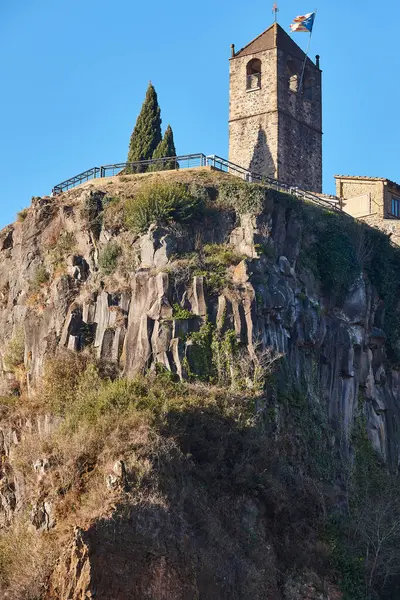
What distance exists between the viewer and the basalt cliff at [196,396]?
34.6 m

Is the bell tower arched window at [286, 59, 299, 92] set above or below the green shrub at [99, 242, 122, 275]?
above

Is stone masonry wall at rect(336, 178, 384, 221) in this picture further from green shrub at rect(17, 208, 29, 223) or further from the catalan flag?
green shrub at rect(17, 208, 29, 223)

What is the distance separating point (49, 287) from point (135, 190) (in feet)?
15.6

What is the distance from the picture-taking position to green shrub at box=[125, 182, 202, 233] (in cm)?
4325

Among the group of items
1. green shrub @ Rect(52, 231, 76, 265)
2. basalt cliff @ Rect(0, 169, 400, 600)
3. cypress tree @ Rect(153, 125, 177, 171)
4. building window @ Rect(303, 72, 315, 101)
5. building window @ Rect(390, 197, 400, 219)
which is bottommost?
basalt cliff @ Rect(0, 169, 400, 600)

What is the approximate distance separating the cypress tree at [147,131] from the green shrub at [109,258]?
11.5 m

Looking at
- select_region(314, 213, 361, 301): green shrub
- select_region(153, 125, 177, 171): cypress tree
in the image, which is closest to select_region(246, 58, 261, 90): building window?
select_region(153, 125, 177, 171): cypress tree

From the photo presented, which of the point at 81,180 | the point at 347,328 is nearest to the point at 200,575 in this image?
the point at 347,328

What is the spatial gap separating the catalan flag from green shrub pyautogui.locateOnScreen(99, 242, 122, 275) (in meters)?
16.8

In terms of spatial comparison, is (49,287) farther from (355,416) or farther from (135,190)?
(355,416)

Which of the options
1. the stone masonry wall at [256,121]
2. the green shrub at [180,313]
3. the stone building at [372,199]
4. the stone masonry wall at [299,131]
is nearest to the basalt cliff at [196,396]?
the green shrub at [180,313]

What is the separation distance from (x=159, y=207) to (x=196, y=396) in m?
7.84

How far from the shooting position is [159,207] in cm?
4328

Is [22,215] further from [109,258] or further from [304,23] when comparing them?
[304,23]
